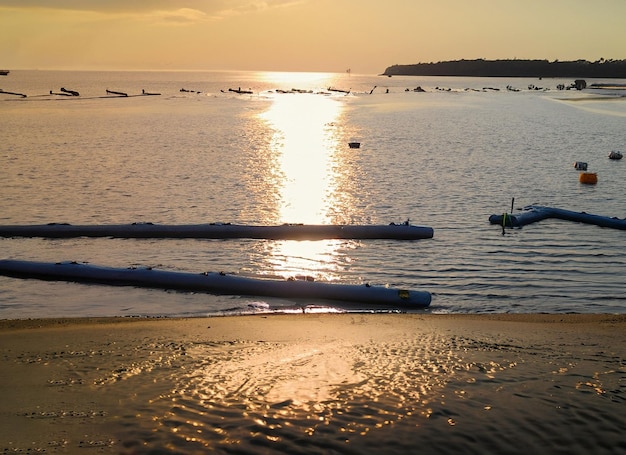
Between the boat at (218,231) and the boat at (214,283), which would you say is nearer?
the boat at (214,283)

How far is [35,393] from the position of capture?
40.1 ft

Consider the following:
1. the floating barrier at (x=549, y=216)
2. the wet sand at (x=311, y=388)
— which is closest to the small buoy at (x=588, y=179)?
the floating barrier at (x=549, y=216)

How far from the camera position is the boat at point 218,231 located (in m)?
29.0

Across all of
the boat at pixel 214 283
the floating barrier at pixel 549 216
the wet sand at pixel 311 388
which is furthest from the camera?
the floating barrier at pixel 549 216

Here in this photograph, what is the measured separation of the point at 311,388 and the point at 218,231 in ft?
57.6

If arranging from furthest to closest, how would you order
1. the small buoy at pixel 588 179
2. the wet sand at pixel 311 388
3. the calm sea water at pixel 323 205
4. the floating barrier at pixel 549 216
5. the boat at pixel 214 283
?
the small buoy at pixel 588 179 → the floating barrier at pixel 549 216 → the calm sea water at pixel 323 205 → the boat at pixel 214 283 → the wet sand at pixel 311 388

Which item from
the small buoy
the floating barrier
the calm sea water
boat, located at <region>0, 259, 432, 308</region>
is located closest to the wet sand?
boat, located at <region>0, 259, 432, 308</region>

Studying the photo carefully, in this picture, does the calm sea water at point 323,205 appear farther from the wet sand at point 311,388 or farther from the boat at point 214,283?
the wet sand at point 311,388

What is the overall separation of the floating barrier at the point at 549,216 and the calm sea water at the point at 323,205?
430mm

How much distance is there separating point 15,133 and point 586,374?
79.6m

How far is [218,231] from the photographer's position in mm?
29219

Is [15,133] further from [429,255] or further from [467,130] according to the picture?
[429,255]

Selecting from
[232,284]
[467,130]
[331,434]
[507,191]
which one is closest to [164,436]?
[331,434]

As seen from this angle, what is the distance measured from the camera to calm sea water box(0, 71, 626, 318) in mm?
21578
